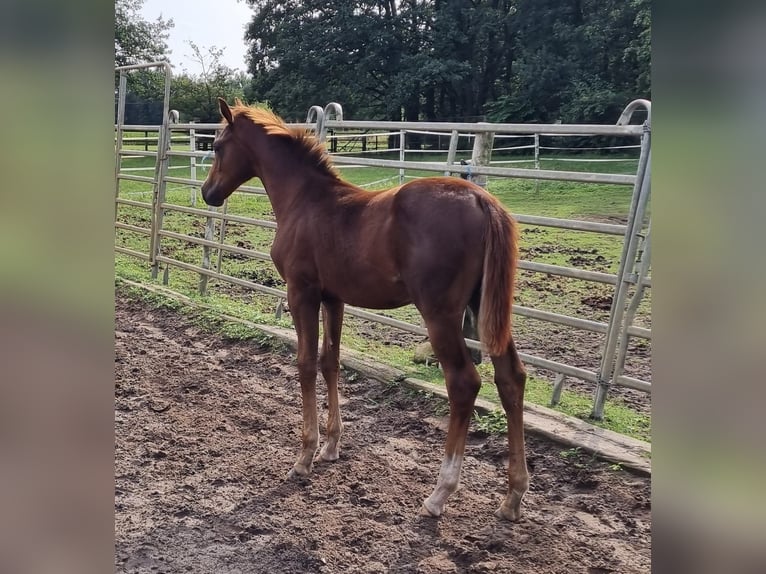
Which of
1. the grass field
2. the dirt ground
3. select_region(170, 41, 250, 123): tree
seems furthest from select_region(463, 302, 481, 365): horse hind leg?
select_region(170, 41, 250, 123): tree

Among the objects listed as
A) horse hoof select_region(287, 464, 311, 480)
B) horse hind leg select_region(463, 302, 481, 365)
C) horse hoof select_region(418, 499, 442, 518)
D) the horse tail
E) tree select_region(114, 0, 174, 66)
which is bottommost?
horse hoof select_region(287, 464, 311, 480)

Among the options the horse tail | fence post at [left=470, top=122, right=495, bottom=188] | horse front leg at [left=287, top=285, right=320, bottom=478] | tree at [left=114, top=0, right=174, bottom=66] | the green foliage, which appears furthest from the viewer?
tree at [left=114, top=0, right=174, bottom=66]

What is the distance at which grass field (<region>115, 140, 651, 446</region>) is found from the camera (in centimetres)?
409

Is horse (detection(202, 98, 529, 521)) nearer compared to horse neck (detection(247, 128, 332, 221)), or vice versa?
horse (detection(202, 98, 529, 521))

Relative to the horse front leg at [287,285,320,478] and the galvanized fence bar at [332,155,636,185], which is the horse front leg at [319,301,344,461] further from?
the galvanized fence bar at [332,155,636,185]

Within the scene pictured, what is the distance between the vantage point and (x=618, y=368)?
3391 millimetres

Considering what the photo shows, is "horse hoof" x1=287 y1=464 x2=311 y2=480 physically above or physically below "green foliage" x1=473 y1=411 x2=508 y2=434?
below

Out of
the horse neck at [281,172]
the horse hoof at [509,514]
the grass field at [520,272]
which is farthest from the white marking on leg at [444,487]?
the horse neck at [281,172]

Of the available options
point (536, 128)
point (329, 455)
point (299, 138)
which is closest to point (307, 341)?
point (329, 455)

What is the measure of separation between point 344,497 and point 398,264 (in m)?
1.05

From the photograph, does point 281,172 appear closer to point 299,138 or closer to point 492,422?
point 299,138

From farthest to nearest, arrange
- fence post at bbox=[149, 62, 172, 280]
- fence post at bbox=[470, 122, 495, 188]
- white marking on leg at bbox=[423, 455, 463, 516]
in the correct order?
1. fence post at bbox=[149, 62, 172, 280]
2. fence post at bbox=[470, 122, 495, 188]
3. white marking on leg at bbox=[423, 455, 463, 516]

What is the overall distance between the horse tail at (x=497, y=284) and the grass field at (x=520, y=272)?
4.04ft
